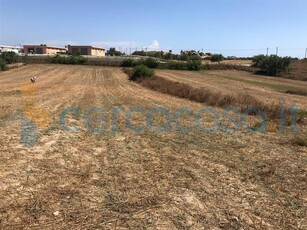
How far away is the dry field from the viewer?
473 cm

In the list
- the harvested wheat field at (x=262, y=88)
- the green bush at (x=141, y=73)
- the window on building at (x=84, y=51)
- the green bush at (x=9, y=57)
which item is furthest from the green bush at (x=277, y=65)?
the window on building at (x=84, y=51)

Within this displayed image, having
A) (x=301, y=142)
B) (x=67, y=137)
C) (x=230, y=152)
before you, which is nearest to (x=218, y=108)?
(x=301, y=142)

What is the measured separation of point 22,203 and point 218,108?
12.6 m

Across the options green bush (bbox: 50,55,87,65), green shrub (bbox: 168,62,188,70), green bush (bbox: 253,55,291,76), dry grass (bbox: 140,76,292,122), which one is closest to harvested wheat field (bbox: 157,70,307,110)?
dry grass (bbox: 140,76,292,122)

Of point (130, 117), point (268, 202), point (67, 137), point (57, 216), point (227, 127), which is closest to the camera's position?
point (57, 216)

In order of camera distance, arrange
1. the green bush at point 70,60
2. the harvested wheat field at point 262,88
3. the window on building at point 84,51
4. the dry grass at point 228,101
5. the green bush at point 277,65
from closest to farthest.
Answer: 1. the dry grass at point 228,101
2. the harvested wheat field at point 262,88
3. the green bush at point 277,65
4. the green bush at point 70,60
5. the window on building at point 84,51

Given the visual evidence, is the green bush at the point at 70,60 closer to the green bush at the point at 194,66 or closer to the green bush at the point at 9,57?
the green bush at the point at 9,57

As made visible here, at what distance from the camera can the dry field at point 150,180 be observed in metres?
4.73

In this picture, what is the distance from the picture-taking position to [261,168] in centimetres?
714

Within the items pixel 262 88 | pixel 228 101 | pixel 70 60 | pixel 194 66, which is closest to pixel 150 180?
pixel 228 101

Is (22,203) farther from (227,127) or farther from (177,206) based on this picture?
(227,127)

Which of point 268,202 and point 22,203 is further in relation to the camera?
point 268,202

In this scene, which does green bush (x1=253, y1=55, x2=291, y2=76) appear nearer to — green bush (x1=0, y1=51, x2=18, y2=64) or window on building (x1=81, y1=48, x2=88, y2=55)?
green bush (x1=0, y1=51, x2=18, y2=64)

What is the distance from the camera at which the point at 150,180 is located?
20.2 feet
